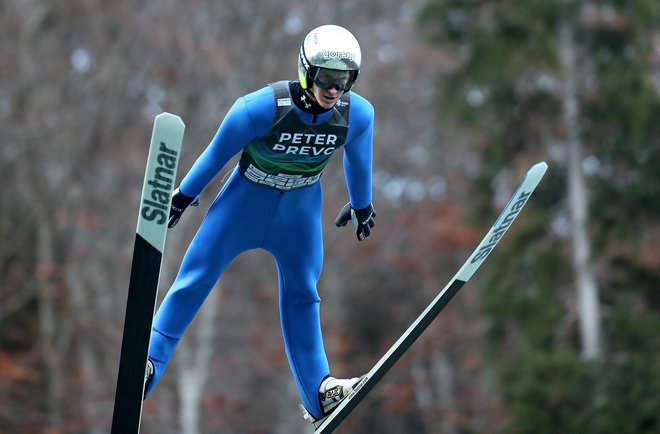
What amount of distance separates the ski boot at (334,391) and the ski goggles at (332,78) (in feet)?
4.36

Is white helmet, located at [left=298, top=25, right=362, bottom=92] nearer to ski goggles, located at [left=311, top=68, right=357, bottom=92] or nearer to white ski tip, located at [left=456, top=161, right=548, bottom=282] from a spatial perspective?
ski goggles, located at [left=311, top=68, right=357, bottom=92]

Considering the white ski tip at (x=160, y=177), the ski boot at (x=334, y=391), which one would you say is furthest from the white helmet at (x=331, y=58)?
the ski boot at (x=334, y=391)

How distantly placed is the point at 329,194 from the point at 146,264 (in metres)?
14.3

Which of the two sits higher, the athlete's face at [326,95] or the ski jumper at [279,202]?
the athlete's face at [326,95]

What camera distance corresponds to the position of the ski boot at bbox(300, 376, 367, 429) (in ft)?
16.0

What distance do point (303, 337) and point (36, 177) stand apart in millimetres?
11140

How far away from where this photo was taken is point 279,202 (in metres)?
4.79

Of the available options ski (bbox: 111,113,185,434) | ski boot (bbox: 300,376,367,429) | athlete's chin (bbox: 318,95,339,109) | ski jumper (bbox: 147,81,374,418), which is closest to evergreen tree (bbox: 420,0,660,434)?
ski boot (bbox: 300,376,367,429)

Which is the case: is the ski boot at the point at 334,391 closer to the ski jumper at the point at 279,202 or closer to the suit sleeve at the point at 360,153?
the ski jumper at the point at 279,202

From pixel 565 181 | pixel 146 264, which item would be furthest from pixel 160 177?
pixel 565 181

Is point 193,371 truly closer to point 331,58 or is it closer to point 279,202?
point 279,202

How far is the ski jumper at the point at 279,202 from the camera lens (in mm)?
4488

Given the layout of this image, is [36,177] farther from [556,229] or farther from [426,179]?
[426,179]

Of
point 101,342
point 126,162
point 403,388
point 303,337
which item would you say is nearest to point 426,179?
point 403,388
